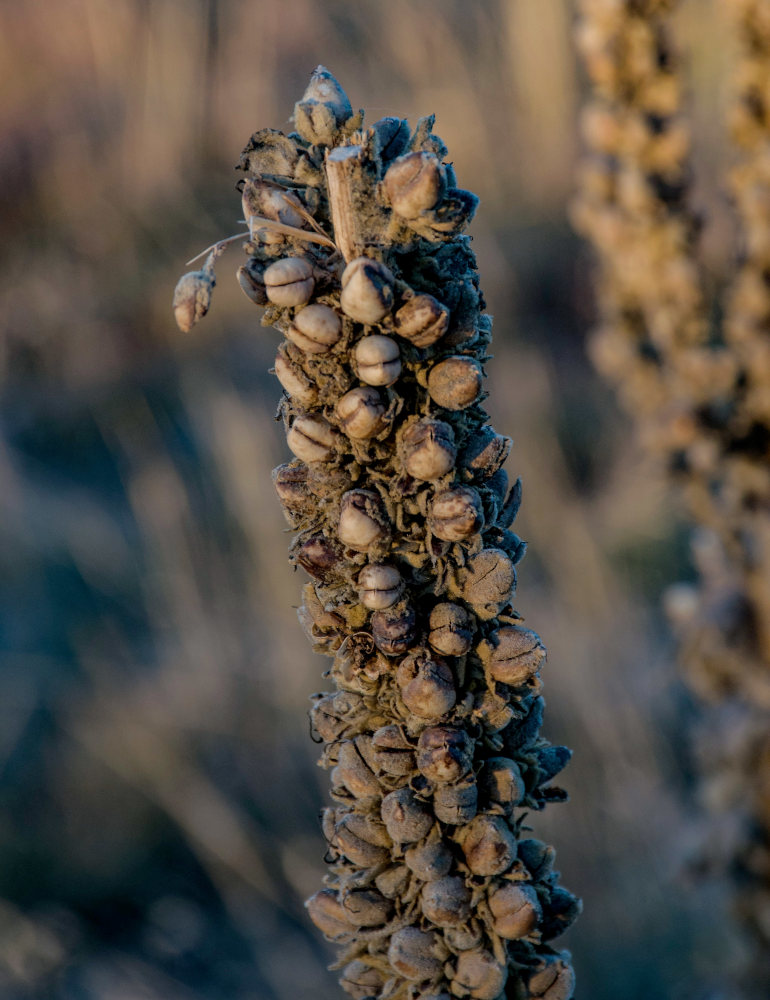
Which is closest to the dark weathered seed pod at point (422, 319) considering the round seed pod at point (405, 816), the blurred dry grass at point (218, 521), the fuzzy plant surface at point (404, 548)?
the fuzzy plant surface at point (404, 548)

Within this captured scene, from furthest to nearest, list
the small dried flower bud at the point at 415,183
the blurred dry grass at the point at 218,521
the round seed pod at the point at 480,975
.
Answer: the blurred dry grass at the point at 218,521
the round seed pod at the point at 480,975
the small dried flower bud at the point at 415,183

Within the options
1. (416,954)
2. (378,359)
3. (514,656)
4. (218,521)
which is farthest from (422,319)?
(218,521)

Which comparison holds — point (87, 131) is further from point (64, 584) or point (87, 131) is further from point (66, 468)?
point (64, 584)

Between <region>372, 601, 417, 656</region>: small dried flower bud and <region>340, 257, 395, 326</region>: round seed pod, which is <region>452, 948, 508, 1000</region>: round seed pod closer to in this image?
<region>372, 601, 417, 656</region>: small dried flower bud

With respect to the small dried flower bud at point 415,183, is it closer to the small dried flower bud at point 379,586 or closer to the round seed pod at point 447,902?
the small dried flower bud at point 379,586

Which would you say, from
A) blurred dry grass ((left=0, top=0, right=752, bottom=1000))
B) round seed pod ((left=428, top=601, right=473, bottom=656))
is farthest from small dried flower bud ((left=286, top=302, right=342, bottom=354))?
blurred dry grass ((left=0, top=0, right=752, bottom=1000))

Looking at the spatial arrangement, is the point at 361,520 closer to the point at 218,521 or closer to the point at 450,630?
the point at 450,630

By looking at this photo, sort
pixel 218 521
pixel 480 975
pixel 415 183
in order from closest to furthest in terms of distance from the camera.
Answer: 1. pixel 415 183
2. pixel 480 975
3. pixel 218 521
